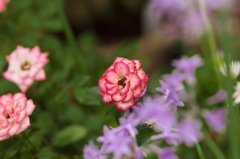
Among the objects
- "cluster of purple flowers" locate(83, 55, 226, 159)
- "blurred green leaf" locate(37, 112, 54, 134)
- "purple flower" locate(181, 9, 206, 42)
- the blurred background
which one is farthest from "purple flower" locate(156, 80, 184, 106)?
"purple flower" locate(181, 9, 206, 42)

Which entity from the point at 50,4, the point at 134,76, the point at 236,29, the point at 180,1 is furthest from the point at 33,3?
the point at 236,29

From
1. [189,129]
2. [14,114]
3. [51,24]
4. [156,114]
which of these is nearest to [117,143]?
[156,114]

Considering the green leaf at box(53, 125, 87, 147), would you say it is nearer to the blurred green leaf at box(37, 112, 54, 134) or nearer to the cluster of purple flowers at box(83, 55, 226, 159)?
the blurred green leaf at box(37, 112, 54, 134)

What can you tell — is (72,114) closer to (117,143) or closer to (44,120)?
(44,120)

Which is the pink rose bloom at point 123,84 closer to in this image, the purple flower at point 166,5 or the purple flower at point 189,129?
the purple flower at point 189,129

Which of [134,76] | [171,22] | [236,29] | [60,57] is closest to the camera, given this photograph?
[134,76]

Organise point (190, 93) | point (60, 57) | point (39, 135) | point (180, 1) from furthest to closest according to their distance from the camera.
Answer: point (180, 1) < point (60, 57) < point (190, 93) < point (39, 135)

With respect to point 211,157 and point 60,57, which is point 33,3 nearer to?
point 60,57
